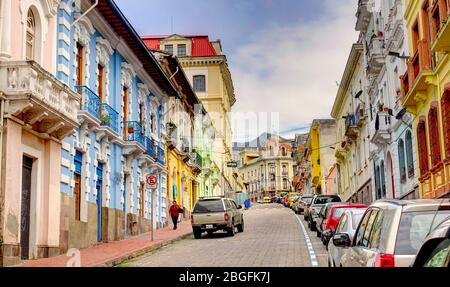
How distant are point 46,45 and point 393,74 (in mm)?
18716

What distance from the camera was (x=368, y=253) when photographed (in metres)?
6.45

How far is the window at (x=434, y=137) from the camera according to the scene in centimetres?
2214

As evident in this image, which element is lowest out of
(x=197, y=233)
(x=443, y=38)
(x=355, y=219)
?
(x=197, y=233)

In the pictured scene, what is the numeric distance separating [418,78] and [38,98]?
13353 millimetres

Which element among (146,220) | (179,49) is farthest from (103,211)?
(179,49)

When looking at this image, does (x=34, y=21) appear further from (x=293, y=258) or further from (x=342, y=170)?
(x=342, y=170)

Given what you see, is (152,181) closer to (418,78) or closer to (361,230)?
(418,78)

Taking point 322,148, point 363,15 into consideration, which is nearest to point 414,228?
point 363,15

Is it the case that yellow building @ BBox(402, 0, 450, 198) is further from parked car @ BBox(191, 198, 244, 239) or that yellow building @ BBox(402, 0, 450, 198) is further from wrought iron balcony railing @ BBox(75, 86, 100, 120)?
wrought iron balcony railing @ BBox(75, 86, 100, 120)

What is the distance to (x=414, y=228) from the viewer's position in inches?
234

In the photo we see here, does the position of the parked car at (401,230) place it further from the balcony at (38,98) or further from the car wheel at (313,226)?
the car wheel at (313,226)

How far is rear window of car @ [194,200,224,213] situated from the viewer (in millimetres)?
26906

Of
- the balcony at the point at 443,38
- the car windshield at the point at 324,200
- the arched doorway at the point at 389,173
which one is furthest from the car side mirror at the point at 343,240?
the arched doorway at the point at 389,173

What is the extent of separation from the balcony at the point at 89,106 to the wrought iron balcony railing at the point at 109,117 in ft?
2.00
